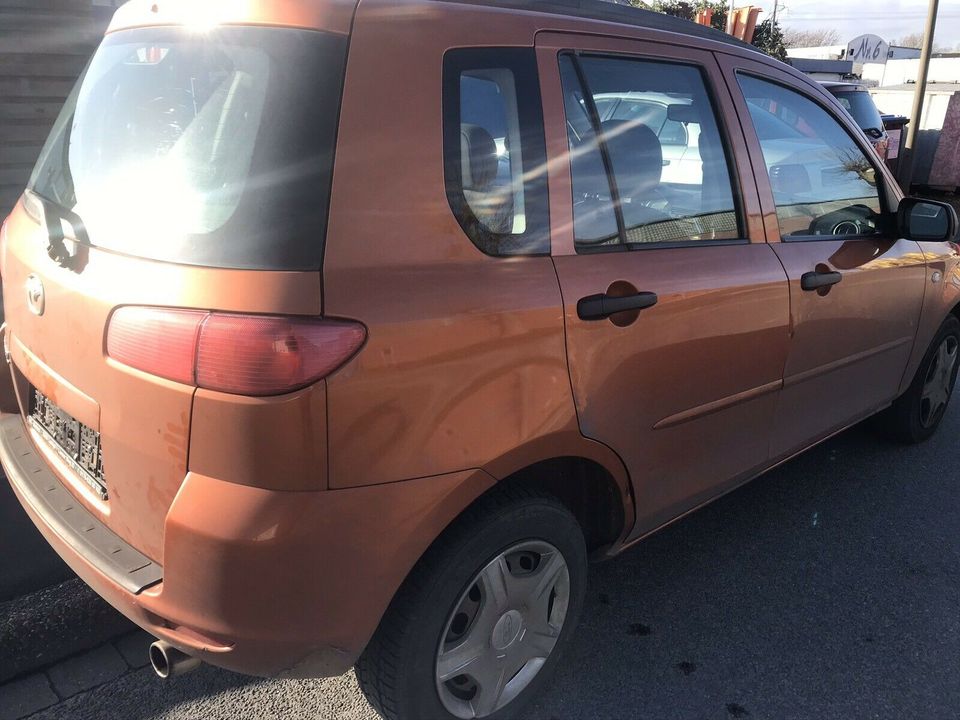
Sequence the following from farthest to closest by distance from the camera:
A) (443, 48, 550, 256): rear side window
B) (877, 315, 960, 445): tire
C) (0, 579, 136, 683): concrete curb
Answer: (877, 315, 960, 445): tire, (0, 579, 136, 683): concrete curb, (443, 48, 550, 256): rear side window

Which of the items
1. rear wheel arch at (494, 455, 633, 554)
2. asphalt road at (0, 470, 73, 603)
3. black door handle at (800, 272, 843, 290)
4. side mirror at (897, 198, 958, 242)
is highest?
side mirror at (897, 198, 958, 242)

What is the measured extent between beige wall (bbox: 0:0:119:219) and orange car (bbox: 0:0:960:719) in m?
4.05

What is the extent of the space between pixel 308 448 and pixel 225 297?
34 cm

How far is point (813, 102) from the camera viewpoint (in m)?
3.17

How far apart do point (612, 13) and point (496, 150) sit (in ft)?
2.58

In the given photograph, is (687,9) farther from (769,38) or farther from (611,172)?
(611,172)

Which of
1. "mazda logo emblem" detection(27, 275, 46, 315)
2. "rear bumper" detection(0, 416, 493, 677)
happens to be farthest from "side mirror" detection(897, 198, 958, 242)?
"mazda logo emblem" detection(27, 275, 46, 315)

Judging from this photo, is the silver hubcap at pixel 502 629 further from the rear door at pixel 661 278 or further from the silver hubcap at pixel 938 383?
the silver hubcap at pixel 938 383

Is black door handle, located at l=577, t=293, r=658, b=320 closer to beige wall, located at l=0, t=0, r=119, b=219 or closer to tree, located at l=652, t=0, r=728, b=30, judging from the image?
beige wall, located at l=0, t=0, r=119, b=219

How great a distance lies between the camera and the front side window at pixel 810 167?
289cm

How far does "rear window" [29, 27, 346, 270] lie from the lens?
5.49 ft

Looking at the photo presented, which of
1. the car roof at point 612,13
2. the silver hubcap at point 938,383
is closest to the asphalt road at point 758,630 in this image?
the silver hubcap at point 938,383

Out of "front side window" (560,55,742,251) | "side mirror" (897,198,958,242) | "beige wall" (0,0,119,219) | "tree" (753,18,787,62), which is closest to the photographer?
"front side window" (560,55,742,251)

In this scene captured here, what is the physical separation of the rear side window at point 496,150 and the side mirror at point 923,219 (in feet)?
6.71
